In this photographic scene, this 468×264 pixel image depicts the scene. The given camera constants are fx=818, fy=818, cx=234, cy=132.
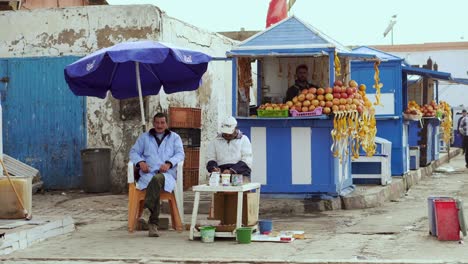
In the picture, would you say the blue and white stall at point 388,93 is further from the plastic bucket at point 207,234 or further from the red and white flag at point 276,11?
the plastic bucket at point 207,234

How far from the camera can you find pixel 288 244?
916 cm

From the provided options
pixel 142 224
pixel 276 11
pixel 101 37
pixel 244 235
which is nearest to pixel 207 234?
pixel 244 235

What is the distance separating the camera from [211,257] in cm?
830

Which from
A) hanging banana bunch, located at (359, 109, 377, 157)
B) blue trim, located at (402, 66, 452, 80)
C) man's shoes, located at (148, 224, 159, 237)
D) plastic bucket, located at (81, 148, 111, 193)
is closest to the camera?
man's shoes, located at (148, 224, 159, 237)

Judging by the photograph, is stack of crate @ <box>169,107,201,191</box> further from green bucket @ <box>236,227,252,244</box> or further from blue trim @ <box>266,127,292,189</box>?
green bucket @ <box>236,227,252,244</box>

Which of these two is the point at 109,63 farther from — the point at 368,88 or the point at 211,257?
the point at 368,88

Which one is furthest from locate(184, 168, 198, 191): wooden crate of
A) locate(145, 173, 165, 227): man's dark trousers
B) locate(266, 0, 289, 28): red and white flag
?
locate(266, 0, 289, 28): red and white flag

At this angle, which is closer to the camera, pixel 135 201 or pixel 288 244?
pixel 288 244

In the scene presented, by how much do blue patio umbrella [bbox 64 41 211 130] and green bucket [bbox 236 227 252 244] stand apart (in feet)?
7.48

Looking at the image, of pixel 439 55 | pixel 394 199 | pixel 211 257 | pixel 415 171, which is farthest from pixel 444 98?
pixel 211 257

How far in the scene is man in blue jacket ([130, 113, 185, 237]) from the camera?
10.0 meters

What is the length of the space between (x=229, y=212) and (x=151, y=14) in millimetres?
5738

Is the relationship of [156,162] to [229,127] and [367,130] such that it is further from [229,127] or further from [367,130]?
[367,130]

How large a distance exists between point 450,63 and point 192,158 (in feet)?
98.0
